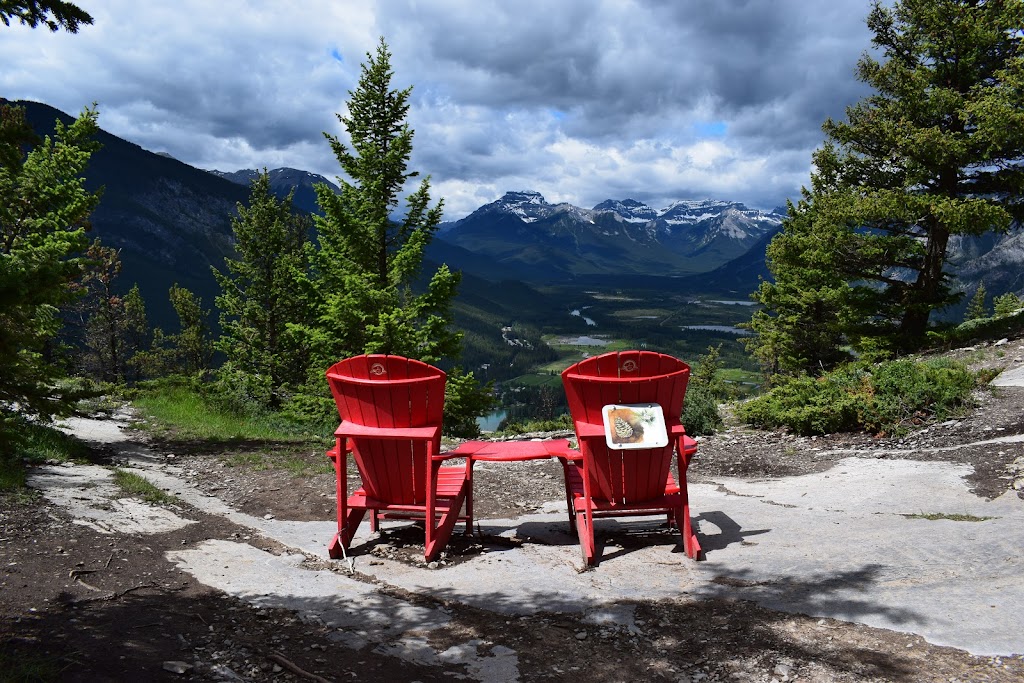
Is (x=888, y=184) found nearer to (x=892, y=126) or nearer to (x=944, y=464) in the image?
(x=892, y=126)

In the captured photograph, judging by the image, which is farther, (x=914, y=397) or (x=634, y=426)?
(x=914, y=397)

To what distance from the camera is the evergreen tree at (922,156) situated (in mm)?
15676

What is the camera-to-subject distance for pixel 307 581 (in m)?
4.86

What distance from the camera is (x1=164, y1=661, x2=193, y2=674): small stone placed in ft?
10.5

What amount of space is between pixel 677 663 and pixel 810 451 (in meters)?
7.40

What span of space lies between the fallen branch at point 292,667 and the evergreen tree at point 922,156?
17.6m

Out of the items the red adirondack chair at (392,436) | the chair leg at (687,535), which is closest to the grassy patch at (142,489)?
the red adirondack chair at (392,436)

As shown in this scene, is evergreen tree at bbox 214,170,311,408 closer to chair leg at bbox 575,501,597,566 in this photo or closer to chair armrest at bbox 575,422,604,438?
chair armrest at bbox 575,422,604,438

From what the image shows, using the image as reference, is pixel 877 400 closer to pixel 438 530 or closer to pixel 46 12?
pixel 438 530

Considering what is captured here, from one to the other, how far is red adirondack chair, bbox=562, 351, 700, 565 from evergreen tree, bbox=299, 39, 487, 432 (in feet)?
39.4

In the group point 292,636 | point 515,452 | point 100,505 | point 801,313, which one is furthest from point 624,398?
point 801,313

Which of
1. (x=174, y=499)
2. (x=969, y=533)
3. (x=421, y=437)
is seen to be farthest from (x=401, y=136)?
(x=969, y=533)

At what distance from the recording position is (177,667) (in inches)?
128

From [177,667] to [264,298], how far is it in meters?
26.7
